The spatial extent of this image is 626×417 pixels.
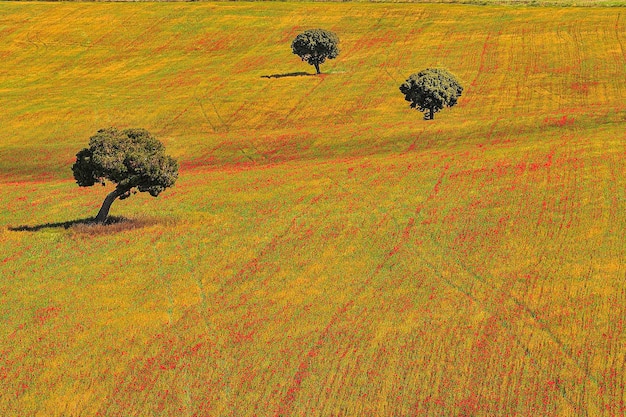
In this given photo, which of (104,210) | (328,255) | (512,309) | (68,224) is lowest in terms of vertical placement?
(68,224)

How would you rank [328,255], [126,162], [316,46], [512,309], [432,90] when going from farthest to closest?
1. [316,46]
2. [432,90]
3. [126,162]
4. [328,255]
5. [512,309]

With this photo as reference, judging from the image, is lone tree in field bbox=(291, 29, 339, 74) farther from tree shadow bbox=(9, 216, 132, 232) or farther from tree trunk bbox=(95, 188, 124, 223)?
tree trunk bbox=(95, 188, 124, 223)

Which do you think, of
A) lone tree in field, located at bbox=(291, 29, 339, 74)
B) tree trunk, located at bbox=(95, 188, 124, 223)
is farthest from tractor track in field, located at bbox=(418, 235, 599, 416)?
lone tree in field, located at bbox=(291, 29, 339, 74)

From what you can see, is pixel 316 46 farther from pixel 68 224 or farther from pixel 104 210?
pixel 104 210

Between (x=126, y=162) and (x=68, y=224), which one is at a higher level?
(x=126, y=162)

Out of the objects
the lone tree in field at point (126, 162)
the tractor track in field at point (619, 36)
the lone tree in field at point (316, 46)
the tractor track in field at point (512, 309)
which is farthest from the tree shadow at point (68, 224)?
the tractor track in field at point (619, 36)

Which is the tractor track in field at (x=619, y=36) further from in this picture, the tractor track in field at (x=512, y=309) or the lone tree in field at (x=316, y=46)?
the tractor track in field at (x=512, y=309)

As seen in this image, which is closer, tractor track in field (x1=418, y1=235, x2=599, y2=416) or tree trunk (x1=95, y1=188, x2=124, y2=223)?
tractor track in field (x1=418, y1=235, x2=599, y2=416)

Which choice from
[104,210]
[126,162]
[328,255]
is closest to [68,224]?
[104,210]
